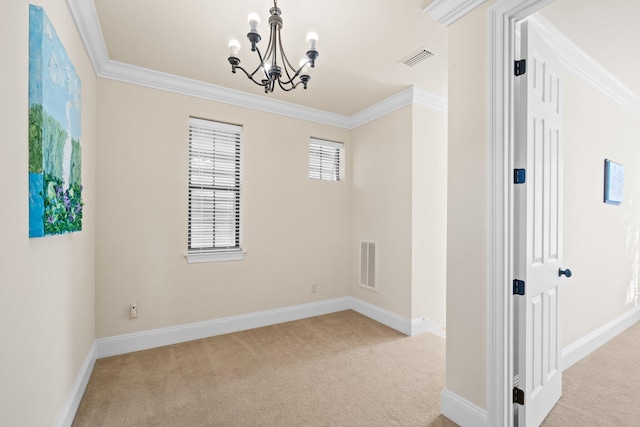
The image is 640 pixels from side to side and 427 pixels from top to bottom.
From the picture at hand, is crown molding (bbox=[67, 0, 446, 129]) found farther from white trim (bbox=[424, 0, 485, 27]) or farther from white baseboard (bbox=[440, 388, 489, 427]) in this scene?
white baseboard (bbox=[440, 388, 489, 427])

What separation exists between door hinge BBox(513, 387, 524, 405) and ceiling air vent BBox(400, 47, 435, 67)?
261 cm

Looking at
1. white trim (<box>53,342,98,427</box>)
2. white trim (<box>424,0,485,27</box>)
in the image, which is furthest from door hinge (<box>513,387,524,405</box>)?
white trim (<box>53,342,98,427</box>)

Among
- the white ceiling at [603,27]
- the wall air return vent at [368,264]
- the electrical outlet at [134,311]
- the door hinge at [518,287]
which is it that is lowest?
the electrical outlet at [134,311]

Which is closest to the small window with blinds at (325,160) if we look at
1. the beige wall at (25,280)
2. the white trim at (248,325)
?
the white trim at (248,325)

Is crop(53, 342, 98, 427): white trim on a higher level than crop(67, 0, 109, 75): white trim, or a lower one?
lower

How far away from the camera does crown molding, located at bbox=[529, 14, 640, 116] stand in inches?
85.9

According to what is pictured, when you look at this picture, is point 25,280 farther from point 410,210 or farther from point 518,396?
point 410,210

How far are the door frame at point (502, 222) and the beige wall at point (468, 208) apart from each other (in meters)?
0.07

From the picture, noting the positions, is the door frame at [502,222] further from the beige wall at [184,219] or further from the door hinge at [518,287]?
the beige wall at [184,219]

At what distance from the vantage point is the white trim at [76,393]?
1.75 meters

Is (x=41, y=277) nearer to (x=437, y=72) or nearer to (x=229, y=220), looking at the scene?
(x=229, y=220)

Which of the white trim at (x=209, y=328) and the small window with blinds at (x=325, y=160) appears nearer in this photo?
the white trim at (x=209, y=328)

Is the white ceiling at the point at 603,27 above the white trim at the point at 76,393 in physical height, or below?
above

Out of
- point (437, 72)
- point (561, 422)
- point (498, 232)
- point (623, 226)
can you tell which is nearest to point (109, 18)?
point (437, 72)
